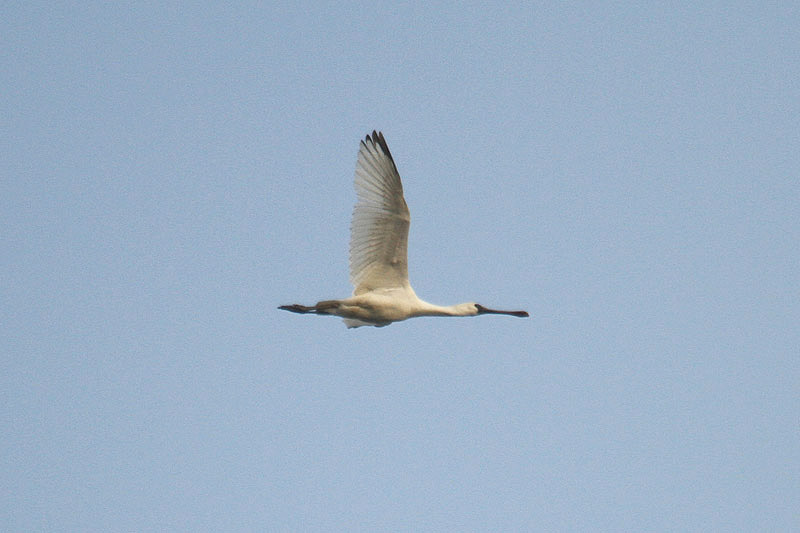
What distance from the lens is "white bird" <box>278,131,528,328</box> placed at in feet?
53.0

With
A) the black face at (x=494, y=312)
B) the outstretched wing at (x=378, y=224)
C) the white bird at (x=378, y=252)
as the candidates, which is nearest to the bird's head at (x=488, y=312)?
the black face at (x=494, y=312)

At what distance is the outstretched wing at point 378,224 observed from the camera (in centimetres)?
1612

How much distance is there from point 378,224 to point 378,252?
52 cm

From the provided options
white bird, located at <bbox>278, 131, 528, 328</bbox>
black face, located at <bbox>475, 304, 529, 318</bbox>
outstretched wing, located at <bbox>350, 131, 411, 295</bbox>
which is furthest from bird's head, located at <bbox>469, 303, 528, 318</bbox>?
outstretched wing, located at <bbox>350, 131, 411, 295</bbox>

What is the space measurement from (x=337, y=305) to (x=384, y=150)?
2.51m

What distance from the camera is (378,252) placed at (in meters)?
16.7

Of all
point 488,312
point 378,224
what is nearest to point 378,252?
point 378,224

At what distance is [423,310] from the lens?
17062 mm

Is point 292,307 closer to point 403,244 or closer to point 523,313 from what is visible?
point 403,244

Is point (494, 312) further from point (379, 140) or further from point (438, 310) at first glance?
point (379, 140)

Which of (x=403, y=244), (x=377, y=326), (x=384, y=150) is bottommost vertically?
(x=377, y=326)

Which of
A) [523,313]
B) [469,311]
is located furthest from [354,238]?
[523,313]

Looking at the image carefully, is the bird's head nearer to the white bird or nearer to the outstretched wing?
the white bird

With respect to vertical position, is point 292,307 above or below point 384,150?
below
